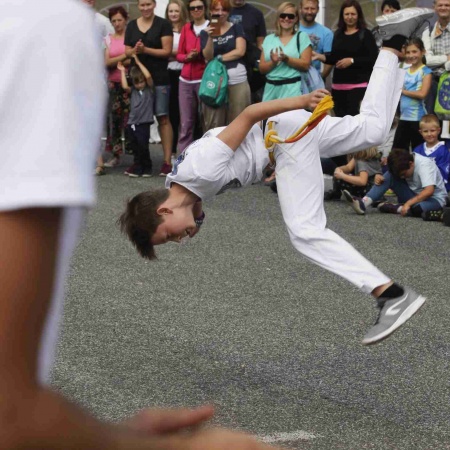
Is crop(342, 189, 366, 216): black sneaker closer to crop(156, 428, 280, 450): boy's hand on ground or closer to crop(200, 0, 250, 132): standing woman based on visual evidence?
crop(200, 0, 250, 132): standing woman

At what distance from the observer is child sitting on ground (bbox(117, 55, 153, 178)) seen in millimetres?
11867

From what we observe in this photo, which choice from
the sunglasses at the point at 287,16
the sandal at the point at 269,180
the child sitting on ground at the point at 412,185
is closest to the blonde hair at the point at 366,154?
the child sitting on ground at the point at 412,185

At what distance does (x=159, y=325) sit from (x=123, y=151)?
7907 millimetres

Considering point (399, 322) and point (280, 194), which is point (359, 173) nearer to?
point (280, 194)

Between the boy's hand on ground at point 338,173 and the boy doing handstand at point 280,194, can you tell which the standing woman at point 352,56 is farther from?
the boy doing handstand at point 280,194

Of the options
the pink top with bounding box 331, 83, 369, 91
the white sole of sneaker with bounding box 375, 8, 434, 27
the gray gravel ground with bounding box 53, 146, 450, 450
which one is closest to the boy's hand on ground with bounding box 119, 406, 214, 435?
the gray gravel ground with bounding box 53, 146, 450, 450

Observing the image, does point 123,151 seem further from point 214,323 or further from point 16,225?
point 16,225

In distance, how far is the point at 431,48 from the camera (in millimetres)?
10312

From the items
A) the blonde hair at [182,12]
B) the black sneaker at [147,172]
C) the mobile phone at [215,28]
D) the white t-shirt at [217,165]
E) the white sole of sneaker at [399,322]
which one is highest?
the white t-shirt at [217,165]

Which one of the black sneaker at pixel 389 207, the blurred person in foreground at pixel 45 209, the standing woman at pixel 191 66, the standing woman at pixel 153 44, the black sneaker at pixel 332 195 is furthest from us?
the standing woman at pixel 153 44

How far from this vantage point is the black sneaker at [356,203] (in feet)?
31.6

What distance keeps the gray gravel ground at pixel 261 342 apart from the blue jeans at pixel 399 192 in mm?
864

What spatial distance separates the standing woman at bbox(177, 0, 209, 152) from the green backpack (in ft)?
1.71

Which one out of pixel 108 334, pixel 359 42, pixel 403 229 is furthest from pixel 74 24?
pixel 359 42
